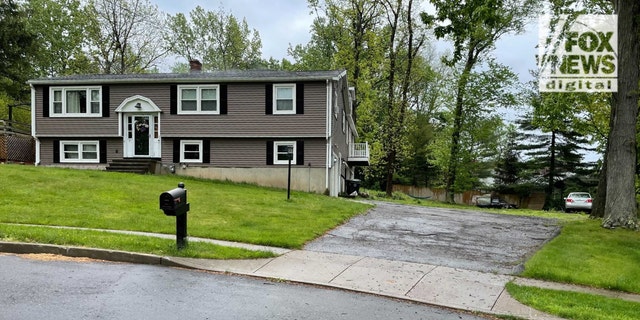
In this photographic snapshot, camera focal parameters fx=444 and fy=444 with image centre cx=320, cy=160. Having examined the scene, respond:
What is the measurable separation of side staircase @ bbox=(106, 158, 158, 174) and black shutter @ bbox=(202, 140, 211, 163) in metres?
2.33

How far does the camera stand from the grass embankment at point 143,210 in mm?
9141

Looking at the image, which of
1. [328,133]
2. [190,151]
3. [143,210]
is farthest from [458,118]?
[143,210]

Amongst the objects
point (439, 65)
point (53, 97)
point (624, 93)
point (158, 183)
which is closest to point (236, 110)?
point (158, 183)

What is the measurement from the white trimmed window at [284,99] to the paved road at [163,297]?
14485 millimetres

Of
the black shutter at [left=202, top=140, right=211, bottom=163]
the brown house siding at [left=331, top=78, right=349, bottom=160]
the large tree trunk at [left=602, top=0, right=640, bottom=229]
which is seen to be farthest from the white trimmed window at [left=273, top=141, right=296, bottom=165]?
the large tree trunk at [left=602, top=0, right=640, bottom=229]

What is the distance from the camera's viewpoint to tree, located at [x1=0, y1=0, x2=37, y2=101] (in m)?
32.2

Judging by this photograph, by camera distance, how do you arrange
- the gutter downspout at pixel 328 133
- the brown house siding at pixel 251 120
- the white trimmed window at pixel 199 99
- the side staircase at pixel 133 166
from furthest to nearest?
1. the white trimmed window at pixel 199 99
2. the side staircase at pixel 133 166
3. the brown house siding at pixel 251 120
4. the gutter downspout at pixel 328 133

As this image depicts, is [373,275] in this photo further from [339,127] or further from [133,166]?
[339,127]

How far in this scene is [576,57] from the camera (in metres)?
17.1

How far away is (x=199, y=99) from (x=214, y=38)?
23.8m

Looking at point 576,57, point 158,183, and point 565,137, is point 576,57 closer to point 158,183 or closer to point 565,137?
point 158,183

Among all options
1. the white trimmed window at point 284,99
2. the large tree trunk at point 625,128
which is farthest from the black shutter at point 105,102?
the large tree trunk at point 625,128

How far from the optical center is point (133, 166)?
801 inches

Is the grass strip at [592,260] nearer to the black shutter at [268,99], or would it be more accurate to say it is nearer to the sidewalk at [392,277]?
the sidewalk at [392,277]
